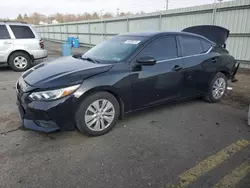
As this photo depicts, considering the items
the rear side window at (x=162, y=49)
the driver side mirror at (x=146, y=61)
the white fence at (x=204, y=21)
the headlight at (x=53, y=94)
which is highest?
the white fence at (x=204, y=21)

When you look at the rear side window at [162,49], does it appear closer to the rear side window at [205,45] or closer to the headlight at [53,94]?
the rear side window at [205,45]

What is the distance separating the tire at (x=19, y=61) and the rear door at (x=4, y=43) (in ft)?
0.80

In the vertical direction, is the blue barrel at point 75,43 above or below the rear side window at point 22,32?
below

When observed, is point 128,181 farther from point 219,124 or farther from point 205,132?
point 219,124

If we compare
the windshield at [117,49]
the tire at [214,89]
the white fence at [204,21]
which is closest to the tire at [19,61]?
the windshield at [117,49]

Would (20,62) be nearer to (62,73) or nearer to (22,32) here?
(22,32)

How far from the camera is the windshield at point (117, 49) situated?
3537 millimetres

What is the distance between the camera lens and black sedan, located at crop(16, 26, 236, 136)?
2.88 m

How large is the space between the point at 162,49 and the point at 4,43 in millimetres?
6794

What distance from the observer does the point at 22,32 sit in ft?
27.0

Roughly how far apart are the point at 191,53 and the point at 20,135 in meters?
3.40

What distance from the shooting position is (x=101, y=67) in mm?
3174

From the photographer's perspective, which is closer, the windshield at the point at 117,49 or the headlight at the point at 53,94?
the headlight at the point at 53,94

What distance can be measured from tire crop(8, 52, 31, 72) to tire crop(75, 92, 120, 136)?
21.7 feet
